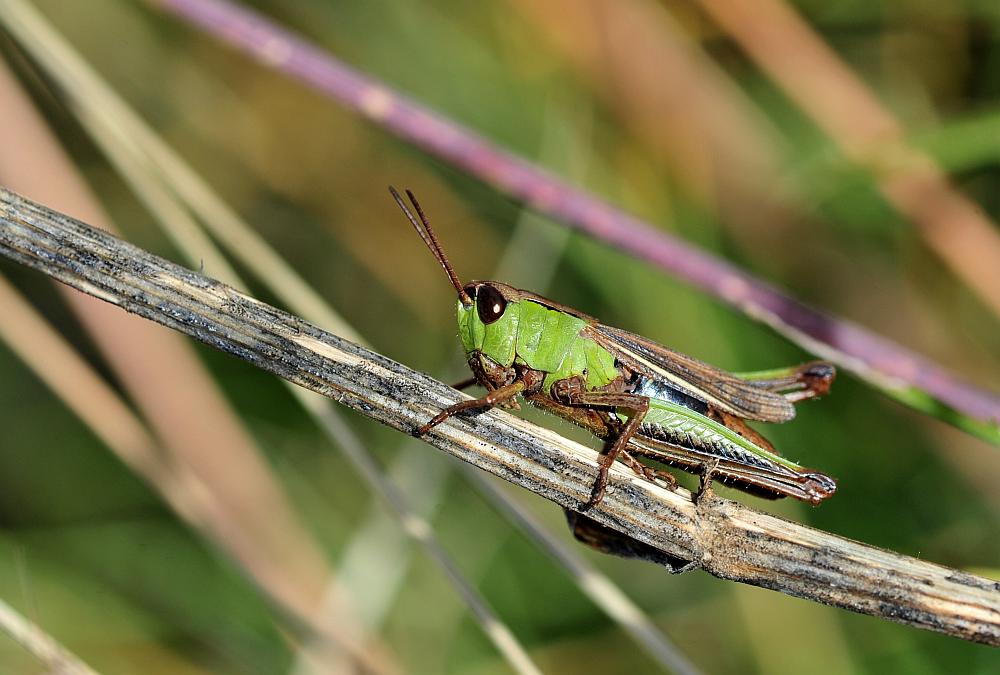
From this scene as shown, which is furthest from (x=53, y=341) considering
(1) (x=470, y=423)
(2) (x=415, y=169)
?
(2) (x=415, y=169)

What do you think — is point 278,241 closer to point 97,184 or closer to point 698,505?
point 97,184

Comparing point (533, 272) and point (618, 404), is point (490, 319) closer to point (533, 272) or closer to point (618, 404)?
point (618, 404)

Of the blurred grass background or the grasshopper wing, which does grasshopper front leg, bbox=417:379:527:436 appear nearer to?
the grasshopper wing

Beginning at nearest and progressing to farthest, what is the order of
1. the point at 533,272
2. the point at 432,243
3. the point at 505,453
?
the point at 505,453
the point at 432,243
the point at 533,272

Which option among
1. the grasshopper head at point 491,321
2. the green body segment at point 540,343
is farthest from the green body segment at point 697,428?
the grasshopper head at point 491,321

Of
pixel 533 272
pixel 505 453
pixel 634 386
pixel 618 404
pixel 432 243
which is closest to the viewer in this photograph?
pixel 505 453

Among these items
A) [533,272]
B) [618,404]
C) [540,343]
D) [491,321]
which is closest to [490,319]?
[491,321]

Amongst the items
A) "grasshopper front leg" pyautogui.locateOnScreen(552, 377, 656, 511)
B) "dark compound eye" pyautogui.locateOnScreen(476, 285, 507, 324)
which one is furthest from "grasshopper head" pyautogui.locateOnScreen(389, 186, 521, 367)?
"grasshopper front leg" pyautogui.locateOnScreen(552, 377, 656, 511)
